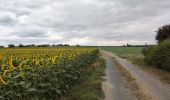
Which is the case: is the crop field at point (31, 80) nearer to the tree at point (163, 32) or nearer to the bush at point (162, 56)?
the bush at point (162, 56)

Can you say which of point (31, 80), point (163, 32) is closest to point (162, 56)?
point (31, 80)

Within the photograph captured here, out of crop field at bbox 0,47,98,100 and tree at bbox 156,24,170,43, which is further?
tree at bbox 156,24,170,43

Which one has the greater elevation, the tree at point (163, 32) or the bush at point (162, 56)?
the tree at point (163, 32)

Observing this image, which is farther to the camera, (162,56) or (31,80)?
(162,56)

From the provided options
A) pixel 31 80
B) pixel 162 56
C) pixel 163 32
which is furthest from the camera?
pixel 163 32

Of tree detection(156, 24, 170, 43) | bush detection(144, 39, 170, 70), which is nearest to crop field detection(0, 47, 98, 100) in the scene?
bush detection(144, 39, 170, 70)

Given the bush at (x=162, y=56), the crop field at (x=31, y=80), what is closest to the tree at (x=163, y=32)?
the bush at (x=162, y=56)

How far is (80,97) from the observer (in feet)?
38.7

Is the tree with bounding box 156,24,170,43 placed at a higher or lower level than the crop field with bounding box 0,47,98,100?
higher

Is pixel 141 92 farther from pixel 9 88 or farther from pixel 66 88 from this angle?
pixel 9 88

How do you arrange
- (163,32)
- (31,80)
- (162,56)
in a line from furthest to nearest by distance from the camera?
1. (163,32)
2. (162,56)
3. (31,80)

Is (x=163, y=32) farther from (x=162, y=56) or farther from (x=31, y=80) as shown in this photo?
(x=31, y=80)

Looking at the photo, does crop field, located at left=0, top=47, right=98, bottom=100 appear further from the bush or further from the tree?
the tree

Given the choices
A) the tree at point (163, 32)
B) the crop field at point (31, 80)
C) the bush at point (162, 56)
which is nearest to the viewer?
the crop field at point (31, 80)
